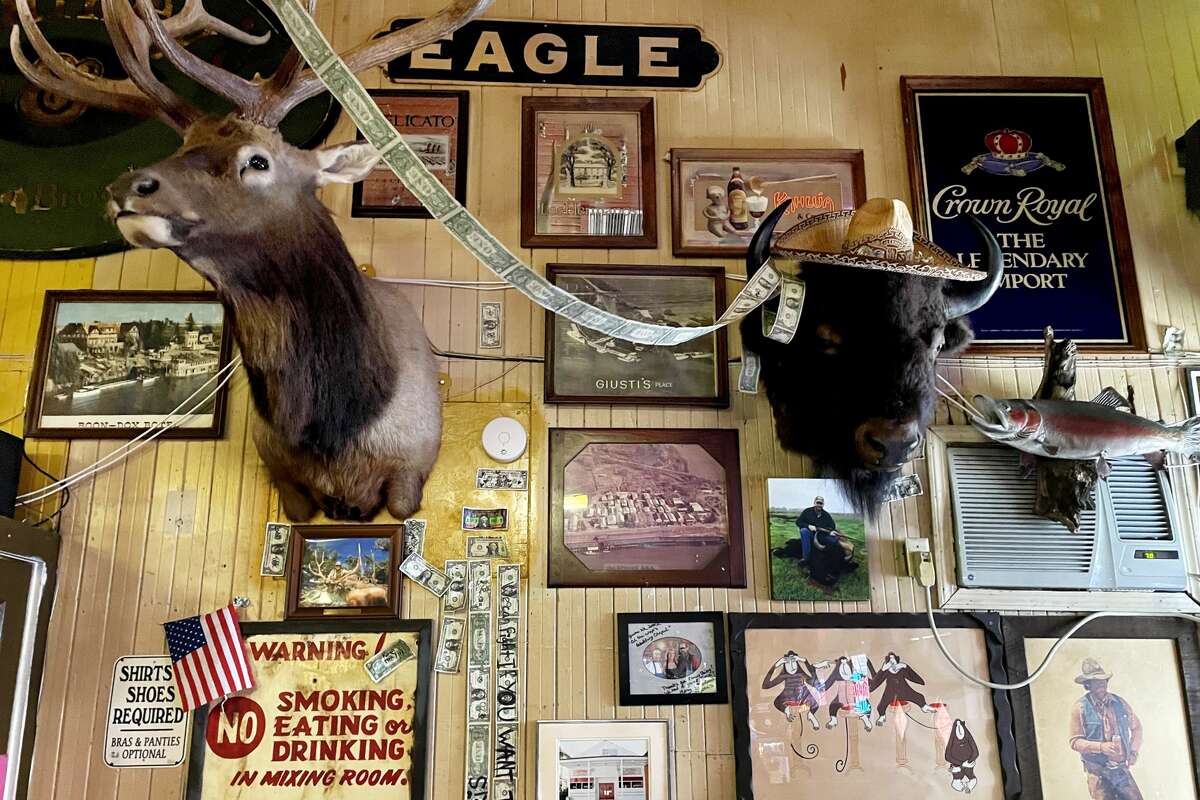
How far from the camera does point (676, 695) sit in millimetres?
2729

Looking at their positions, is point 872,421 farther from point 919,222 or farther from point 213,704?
point 213,704

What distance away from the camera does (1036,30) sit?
3.44 m

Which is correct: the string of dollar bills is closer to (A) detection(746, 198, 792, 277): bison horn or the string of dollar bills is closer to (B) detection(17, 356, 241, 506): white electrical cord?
(A) detection(746, 198, 792, 277): bison horn

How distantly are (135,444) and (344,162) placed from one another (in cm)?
114

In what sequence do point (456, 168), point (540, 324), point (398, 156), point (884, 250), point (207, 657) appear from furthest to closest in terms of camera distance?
point (456, 168) < point (540, 324) < point (207, 657) < point (884, 250) < point (398, 156)

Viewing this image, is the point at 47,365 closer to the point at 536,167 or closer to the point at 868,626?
the point at 536,167

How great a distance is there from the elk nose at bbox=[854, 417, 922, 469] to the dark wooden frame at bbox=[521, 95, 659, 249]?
1.00 m

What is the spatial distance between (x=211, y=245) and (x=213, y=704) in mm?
1354

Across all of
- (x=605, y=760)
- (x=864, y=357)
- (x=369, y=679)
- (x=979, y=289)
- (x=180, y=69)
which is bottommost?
(x=605, y=760)

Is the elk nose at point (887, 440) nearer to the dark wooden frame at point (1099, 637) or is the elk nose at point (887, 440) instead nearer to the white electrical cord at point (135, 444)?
the dark wooden frame at point (1099, 637)

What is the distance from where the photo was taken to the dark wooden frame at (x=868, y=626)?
105 inches

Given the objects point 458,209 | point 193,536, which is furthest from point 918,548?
point 193,536

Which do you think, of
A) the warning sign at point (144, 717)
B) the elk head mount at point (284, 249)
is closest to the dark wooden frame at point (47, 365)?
the elk head mount at point (284, 249)

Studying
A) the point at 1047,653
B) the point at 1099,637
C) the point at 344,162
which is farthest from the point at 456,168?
the point at 1099,637
